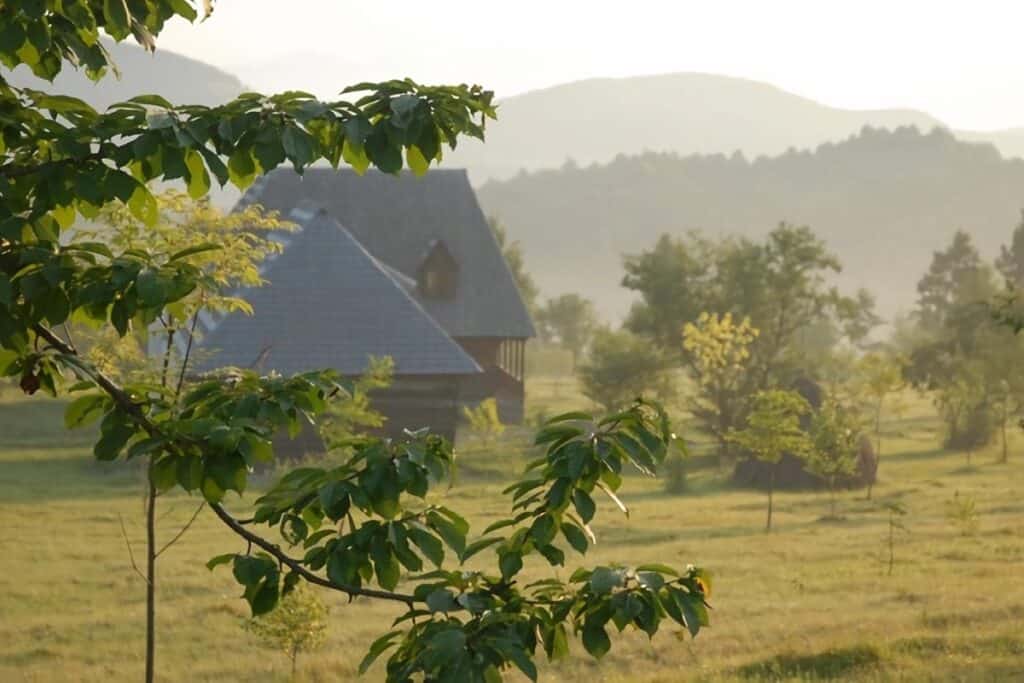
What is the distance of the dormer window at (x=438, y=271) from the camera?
43719 millimetres

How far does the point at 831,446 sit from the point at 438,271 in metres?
16.4

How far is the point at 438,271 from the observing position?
43781mm

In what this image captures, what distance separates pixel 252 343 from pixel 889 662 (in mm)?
21684

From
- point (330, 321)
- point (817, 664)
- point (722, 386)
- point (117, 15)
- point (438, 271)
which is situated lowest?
point (817, 664)

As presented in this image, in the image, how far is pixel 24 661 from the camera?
15078 millimetres

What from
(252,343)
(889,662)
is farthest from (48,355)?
(252,343)

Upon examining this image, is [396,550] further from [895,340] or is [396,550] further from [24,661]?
[895,340]

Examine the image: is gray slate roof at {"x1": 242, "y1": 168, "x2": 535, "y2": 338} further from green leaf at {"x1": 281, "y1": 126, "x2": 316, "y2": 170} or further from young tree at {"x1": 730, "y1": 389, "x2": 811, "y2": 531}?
green leaf at {"x1": 281, "y1": 126, "x2": 316, "y2": 170}

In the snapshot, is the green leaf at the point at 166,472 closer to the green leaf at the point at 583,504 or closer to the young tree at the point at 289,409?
the young tree at the point at 289,409

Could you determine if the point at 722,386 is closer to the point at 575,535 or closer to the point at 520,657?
the point at 575,535

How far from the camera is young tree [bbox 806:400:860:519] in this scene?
30438mm

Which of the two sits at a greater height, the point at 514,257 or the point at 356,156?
the point at 514,257

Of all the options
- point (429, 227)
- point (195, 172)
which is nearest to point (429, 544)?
point (195, 172)

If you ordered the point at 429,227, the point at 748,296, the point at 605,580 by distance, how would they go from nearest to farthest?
the point at 605,580, the point at 429,227, the point at 748,296
